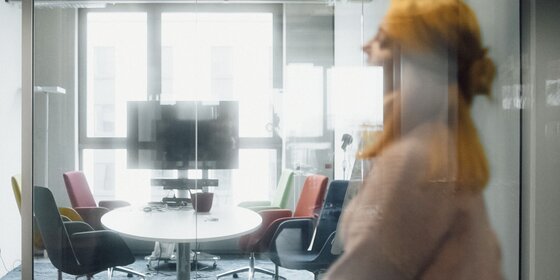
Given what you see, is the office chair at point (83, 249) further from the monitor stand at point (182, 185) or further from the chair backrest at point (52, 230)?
the monitor stand at point (182, 185)

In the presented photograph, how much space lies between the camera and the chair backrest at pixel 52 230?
2172 millimetres

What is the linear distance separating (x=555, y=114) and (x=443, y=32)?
0.81 meters

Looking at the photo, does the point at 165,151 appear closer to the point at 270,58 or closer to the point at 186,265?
the point at 186,265

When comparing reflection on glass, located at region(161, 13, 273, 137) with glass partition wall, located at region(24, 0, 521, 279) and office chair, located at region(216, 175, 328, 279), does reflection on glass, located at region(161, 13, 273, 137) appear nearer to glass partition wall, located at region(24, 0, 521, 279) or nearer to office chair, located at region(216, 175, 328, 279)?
glass partition wall, located at region(24, 0, 521, 279)

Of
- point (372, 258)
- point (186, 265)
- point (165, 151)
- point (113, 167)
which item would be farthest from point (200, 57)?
point (372, 258)

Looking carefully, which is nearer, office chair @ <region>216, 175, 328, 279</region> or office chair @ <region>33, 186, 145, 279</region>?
office chair @ <region>33, 186, 145, 279</region>

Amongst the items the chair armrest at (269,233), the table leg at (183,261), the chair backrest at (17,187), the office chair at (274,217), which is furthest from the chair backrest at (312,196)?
the chair backrest at (17,187)

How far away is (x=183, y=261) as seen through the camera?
8.25 ft

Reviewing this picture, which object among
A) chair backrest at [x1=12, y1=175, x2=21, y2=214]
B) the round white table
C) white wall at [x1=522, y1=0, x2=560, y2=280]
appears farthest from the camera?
the round white table

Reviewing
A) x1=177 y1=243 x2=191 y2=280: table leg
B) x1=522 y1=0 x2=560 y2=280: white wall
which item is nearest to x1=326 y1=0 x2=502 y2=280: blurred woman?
x1=522 y1=0 x2=560 y2=280: white wall

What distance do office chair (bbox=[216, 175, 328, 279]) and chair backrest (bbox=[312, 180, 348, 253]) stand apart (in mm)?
52

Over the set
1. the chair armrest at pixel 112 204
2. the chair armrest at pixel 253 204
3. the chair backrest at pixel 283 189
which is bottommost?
the chair armrest at pixel 253 204

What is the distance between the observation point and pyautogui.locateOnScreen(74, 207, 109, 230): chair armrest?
7.99 feet

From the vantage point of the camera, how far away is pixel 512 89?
5.00ft
